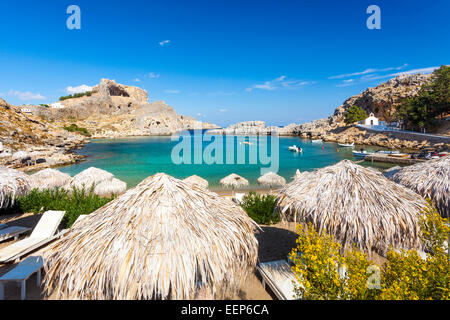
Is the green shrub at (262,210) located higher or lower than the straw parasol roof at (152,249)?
lower

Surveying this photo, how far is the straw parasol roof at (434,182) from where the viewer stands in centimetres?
576

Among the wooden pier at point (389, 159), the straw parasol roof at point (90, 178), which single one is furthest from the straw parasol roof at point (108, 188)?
the wooden pier at point (389, 159)

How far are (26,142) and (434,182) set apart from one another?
46551 mm

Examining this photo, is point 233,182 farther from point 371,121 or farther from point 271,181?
point 371,121

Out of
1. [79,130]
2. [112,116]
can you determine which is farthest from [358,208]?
[112,116]

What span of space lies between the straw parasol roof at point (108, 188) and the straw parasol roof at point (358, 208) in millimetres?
11095

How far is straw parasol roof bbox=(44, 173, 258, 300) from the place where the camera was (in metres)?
2.79

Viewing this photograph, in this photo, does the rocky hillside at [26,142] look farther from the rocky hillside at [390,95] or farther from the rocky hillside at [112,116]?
the rocky hillside at [390,95]

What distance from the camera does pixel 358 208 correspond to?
13.4 ft

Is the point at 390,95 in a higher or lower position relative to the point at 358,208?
higher

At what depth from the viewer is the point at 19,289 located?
4508 mm
